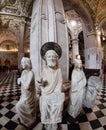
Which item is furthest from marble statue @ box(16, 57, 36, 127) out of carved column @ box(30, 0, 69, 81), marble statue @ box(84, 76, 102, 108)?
marble statue @ box(84, 76, 102, 108)

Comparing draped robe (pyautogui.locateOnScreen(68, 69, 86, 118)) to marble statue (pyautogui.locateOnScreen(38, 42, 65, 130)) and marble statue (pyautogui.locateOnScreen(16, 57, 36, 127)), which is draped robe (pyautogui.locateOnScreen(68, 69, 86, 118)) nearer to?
marble statue (pyautogui.locateOnScreen(38, 42, 65, 130))

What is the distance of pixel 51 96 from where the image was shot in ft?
7.63

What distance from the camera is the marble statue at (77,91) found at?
9.67 ft

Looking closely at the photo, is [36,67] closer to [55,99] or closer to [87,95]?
[55,99]

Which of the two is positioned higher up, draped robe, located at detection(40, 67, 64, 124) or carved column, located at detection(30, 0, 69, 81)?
carved column, located at detection(30, 0, 69, 81)

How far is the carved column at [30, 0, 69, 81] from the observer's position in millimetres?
3572

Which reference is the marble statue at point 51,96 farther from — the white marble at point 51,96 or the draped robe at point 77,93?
the draped robe at point 77,93

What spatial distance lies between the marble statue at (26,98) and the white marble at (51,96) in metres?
0.40

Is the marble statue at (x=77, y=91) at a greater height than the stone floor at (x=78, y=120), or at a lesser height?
greater

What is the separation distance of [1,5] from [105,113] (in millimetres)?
12280

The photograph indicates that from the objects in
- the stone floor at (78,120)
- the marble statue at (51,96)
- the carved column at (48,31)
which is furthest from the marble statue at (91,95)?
the marble statue at (51,96)

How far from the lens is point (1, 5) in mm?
11500

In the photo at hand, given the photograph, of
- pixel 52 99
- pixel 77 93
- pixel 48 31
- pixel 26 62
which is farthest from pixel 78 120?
pixel 48 31

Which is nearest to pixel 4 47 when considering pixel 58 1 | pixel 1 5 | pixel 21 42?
pixel 21 42
